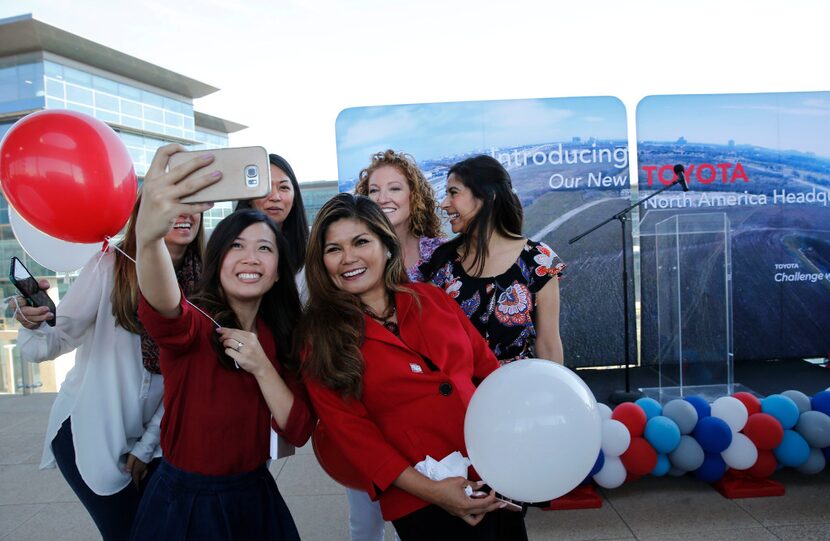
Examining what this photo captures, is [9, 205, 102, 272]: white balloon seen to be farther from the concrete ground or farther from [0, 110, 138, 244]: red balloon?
the concrete ground

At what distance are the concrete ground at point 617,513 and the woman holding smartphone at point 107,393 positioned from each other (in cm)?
142

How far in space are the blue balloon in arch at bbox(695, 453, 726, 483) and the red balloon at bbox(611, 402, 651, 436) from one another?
39 centimetres

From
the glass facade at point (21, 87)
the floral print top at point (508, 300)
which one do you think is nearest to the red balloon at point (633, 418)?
the floral print top at point (508, 300)

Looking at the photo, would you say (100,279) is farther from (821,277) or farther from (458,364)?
(821,277)

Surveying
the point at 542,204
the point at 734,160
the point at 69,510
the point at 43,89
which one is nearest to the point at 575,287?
the point at 542,204

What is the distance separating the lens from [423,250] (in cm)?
216

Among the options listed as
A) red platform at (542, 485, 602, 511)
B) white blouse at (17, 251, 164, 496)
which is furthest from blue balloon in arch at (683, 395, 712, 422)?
white blouse at (17, 251, 164, 496)

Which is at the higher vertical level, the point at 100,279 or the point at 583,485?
the point at 100,279

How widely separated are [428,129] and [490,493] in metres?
4.12

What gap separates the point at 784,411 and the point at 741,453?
322 millimetres

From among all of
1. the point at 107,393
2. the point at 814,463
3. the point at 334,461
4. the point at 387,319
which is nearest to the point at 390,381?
the point at 387,319

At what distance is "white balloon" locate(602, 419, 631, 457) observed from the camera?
2.65 m

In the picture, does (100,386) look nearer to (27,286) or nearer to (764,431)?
(27,286)

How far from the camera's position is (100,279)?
160 cm
